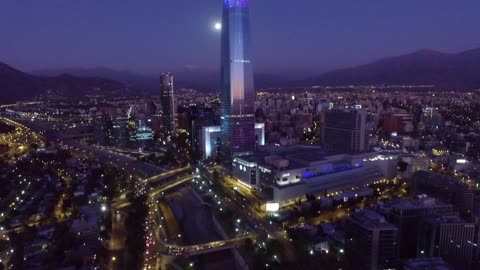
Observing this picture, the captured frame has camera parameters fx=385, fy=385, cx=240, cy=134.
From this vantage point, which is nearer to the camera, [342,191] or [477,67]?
[342,191]

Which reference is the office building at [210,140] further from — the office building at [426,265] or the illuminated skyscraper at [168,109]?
the office building at [426,265]

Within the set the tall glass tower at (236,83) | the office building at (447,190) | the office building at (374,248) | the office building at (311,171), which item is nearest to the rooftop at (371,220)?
the office building at (374,248)

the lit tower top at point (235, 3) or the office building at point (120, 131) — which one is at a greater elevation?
the lit tower top at point (235, 3)

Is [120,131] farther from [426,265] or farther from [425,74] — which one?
[425,74]

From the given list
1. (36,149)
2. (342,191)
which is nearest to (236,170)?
(342,191)

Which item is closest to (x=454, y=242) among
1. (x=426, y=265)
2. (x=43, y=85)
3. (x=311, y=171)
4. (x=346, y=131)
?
(x=426, y=265)

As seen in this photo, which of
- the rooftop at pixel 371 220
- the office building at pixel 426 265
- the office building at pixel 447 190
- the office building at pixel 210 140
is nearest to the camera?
the office building at pixel 426 265

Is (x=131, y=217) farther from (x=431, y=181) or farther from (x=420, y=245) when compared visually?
(x=431, y=181)
